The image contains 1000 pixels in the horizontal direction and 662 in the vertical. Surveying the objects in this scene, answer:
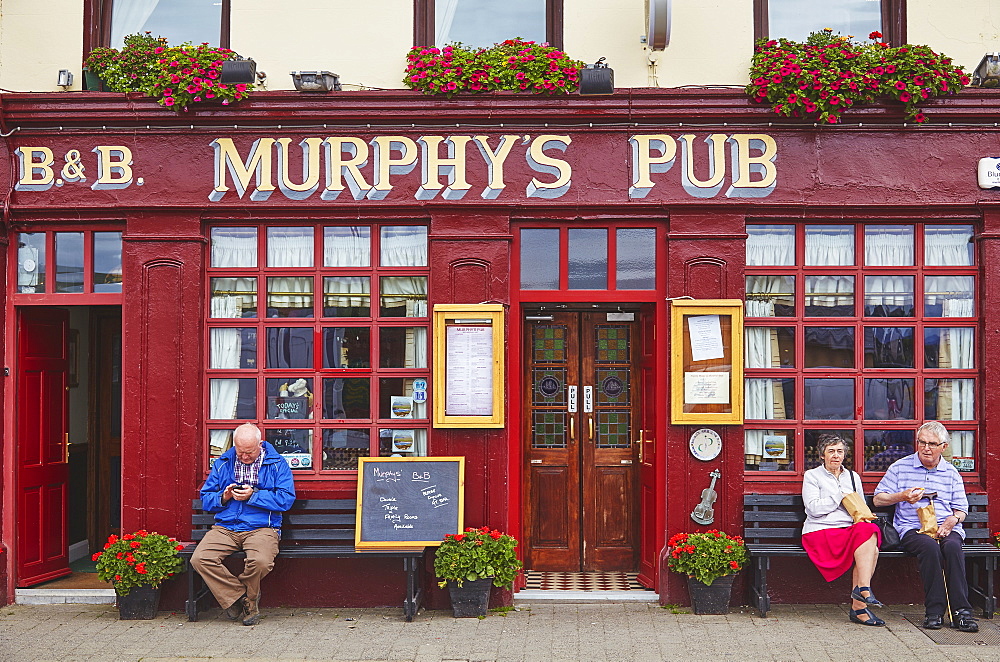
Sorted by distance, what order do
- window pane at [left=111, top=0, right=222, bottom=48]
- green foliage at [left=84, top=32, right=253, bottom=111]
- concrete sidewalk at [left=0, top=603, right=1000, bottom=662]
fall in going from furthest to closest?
1. window pane at [left=111, top=0, right=222, bottom=48]
2. green foliage at [left=84, top=32, right=253, bottom=111]
3. concrete sidewalk at [left=0, top=603, right=1000, bottom=662]

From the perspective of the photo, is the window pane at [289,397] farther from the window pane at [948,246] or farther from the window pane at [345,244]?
the window pane at [948,246]

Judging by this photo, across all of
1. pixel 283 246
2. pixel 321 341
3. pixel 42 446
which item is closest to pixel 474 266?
pixel 321 341

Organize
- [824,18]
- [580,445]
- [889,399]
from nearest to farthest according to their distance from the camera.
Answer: [889,399], [824,18], [580,445]

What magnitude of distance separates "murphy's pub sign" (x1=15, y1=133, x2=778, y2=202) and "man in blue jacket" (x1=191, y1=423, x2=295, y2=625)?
211cm

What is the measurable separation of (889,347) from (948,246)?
972mm

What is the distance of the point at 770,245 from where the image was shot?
8.05 metres

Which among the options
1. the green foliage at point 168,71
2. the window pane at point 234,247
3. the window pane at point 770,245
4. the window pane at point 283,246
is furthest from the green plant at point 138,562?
the window pane at point 770,245

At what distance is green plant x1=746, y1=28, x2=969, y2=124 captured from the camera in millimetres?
7645

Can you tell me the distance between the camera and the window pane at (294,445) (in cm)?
810

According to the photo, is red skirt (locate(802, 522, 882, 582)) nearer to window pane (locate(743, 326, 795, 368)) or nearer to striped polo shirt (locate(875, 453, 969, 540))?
striped polo shirt (locate(875, 453, 969, 540))

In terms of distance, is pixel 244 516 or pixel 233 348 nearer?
pixel 244 516

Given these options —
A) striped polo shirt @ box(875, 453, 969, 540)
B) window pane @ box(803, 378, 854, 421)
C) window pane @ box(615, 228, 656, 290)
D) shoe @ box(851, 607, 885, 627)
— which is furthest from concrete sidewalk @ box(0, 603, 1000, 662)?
window pane @ box(615, 228, 656, 290)

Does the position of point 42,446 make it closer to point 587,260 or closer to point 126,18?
point 126,18

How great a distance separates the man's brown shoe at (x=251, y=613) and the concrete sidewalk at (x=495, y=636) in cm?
8
